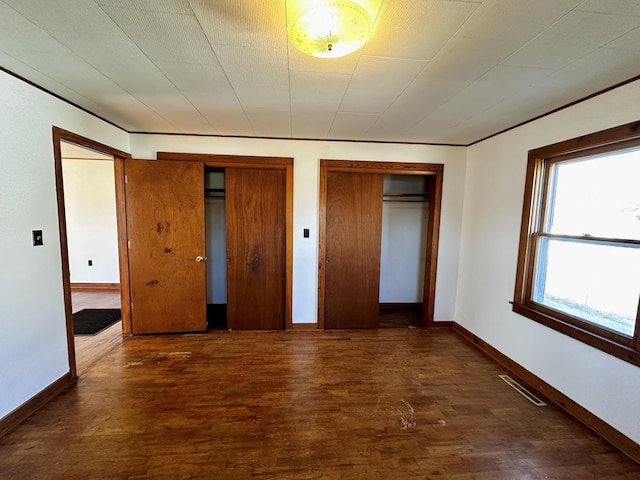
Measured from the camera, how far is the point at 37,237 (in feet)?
6.49

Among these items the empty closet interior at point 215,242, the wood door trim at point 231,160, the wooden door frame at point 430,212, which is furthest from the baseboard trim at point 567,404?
the empty closet interior at point 215,242

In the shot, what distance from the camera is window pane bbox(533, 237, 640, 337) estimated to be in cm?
177

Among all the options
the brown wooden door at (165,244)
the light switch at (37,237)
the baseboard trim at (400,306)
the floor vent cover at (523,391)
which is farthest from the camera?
the baseboard trim at (400,306)

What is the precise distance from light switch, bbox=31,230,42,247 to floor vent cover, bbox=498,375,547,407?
12.8 ft

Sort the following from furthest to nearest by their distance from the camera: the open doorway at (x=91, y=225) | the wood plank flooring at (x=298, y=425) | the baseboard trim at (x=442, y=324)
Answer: the open doorway at (x=91, y=225) < the baseboard trim at (x=442, y=324) < the wood plank flooring at (x=298, y=425)

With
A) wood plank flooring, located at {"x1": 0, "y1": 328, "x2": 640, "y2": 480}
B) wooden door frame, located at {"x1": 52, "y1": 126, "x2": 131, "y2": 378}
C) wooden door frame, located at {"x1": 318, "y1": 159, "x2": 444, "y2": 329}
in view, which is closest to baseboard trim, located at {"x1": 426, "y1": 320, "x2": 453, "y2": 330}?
wooden door frame, located at {"x1": 318, "y1": 159, "x2": 444, "y2": 329}

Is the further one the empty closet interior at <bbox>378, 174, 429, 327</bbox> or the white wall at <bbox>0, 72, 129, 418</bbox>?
the empty closet interior at <bbox>378, 174, 429, 327</bbox>

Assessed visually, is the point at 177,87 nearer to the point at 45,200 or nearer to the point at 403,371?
the point at 45,200

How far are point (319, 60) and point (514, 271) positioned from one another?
8.34ft

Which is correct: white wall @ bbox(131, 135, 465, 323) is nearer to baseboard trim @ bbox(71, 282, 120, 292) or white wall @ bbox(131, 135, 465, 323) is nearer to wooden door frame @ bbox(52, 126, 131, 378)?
wooden door frame @ bbox(52, 126, 131, 378)

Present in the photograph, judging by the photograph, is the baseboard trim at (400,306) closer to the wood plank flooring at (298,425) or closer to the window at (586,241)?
the wood plank flooring at (298,425)

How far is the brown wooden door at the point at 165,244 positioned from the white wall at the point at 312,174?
0.30m

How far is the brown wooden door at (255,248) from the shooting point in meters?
3.29

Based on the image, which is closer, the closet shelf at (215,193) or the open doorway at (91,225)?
the closet shelf at (215,193)
